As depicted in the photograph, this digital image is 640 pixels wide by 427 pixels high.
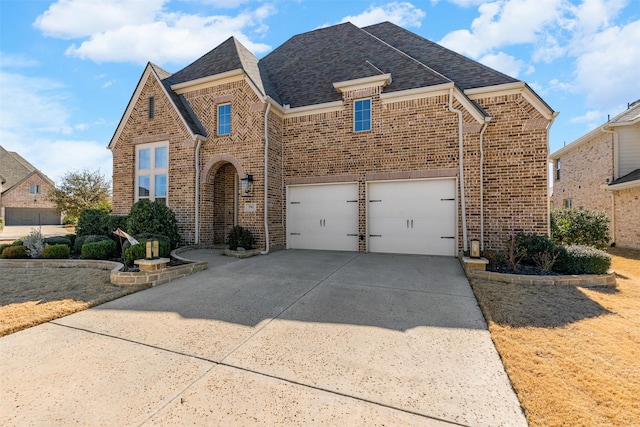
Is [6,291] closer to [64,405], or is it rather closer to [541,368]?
[64,405]

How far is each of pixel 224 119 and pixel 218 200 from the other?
306 cm

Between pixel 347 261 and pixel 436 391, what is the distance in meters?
5.44

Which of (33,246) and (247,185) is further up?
(247,185)

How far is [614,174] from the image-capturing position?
1356 cm

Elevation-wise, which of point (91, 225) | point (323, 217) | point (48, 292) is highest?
point (323, 217)

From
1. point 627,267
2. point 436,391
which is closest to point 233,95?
point 436,391

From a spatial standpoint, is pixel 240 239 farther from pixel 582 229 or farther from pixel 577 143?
pixel 577 143

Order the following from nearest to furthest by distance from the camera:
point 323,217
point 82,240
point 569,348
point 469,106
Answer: point 569,348
point 469,106
point 82,240
point 323,217

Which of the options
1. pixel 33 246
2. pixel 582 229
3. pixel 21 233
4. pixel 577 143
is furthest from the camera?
pixel 21 233

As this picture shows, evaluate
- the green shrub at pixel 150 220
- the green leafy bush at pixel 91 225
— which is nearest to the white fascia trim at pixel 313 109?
the green shrub at pixel 150 220

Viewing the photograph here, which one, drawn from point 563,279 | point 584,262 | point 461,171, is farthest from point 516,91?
point 563,279

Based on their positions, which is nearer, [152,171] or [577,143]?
[152,171]

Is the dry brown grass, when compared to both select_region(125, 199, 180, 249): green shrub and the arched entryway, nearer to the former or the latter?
select_region(125, 199, 180, 249): green shrub

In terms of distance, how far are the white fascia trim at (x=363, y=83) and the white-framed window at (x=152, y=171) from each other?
6.87 metres
